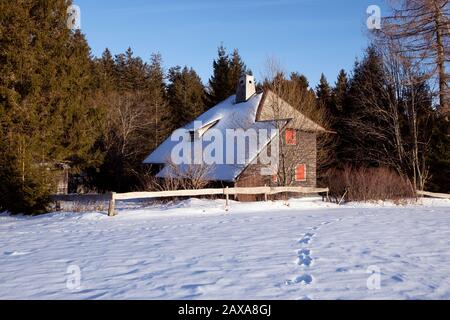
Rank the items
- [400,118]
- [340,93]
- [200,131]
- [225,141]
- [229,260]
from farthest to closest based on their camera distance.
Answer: [340,93]
[400,118]
[200,131]
[225,141]
[229,260]

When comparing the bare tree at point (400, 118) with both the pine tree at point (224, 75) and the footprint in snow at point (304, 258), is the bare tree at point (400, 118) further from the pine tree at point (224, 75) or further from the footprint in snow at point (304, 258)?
the footprint in snow at point (304, 258)

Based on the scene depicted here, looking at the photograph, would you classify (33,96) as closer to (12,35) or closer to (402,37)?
(12,35)

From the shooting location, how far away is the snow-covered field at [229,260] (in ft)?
16.8

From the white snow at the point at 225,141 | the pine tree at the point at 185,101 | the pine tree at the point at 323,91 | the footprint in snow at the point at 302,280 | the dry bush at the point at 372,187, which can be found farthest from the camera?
the pine tree at the point at 185,101

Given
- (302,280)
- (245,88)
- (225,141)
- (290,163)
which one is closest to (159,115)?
(245,88)

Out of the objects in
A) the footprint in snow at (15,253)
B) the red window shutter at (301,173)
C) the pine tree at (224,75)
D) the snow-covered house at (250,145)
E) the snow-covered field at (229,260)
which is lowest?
the footprint in snow at (15,253)

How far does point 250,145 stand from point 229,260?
57.8 feet

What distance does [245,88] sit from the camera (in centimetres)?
2994

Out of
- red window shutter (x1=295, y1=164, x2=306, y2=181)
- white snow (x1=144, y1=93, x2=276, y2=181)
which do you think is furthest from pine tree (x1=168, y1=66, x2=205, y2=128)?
red window shutter (x1=295, y1=164, x2=306, y2=181)

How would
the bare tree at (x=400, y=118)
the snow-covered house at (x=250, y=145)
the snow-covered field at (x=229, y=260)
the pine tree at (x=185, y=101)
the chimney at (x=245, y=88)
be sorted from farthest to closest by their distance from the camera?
the pine tree at (x=185, y=101), the chimney at (x=245, y=88), the bare tree at (x=400, y=118), the snow-covered house at (x=250, y=145), the snow-covered field at (x=229, y=260)

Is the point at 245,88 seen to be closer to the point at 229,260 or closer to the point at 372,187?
the point at 372,187

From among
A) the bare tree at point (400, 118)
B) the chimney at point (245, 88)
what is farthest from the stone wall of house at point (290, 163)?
the chimney at point (245, 88)
